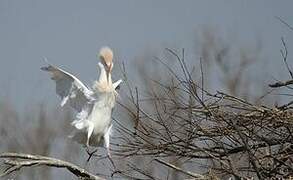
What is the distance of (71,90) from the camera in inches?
219

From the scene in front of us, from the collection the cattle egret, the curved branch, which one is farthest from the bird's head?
the curved branch

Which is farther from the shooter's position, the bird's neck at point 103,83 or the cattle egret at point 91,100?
the bird's neck at point 103,83

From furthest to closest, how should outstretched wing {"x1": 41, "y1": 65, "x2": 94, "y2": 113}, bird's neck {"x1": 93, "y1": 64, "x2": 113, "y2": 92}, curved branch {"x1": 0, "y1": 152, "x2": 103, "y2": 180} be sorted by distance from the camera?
bird's neck {"x1": 93, "y1": 64, "x2": 113, "y2": 92}
outstretched wing {"x1": 41, "y1": 65, "x2": 94, "y2": 113}
curved branch {"x1": 0, "y1": 152, "x2": 103, "y2": 180}

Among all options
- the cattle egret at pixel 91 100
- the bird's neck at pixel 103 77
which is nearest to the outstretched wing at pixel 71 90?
the cattle egret at pixel 91 100

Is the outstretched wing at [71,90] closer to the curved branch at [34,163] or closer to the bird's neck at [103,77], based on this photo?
the bird's neck at [103,77]

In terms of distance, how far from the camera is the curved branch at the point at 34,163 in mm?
3148

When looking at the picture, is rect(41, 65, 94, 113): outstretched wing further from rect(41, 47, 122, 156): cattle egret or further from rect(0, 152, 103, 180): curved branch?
rect(0, 152, 103, 180): curved branch

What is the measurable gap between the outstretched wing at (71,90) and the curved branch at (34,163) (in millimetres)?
2215

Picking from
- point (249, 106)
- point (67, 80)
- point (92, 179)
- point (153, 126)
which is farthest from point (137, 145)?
point (67, 80)

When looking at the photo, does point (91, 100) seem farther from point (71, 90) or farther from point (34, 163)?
point (34, 163)

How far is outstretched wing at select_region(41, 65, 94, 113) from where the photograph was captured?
546cm

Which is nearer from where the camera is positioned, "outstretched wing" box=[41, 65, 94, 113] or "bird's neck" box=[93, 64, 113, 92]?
"outstretched wing" box=[41, 65, 94, 113]

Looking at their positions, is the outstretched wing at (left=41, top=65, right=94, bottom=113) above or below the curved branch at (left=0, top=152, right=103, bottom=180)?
above

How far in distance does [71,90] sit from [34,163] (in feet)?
8.01
